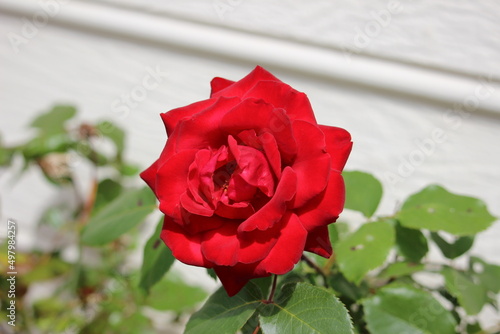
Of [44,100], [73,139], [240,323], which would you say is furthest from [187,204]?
[44,100]

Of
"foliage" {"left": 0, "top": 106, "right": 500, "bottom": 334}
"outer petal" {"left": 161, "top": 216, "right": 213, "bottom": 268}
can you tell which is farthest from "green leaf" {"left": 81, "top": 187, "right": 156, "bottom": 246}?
"outer petal" {"left": 161, "top": 216, "right": 213, "bottom": 268}

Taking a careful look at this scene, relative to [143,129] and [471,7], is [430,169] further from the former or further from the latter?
[143,129]

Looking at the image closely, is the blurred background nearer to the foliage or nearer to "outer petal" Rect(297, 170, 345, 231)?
the foliage

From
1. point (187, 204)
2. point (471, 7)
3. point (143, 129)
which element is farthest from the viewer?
point (143, 129)

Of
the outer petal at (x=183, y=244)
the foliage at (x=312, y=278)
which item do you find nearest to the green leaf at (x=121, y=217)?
the foliage at (x=312, y=278)

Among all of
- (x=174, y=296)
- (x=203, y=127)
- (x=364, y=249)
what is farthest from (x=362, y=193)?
(x=174, y=296)

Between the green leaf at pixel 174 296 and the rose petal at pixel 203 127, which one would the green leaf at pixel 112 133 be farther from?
the rose petal at pixel 203 127

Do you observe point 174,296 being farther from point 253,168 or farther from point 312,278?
point 253,168
